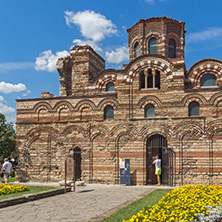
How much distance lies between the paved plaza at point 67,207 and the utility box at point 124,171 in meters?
2.73

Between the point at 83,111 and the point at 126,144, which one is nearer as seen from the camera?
the point at 126,144

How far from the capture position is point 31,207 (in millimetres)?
10094

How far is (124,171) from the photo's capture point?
16141mm

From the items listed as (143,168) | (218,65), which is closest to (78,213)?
(143,168)

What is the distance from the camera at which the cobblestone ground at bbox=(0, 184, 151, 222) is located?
335 inches

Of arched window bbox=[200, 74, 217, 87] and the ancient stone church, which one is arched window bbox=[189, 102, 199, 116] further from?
arched window bbox=[200, 74, 217, 87]

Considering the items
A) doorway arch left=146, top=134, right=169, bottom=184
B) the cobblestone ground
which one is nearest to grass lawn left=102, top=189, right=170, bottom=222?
the cobblestone ground

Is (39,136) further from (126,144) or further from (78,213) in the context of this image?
(78,213)

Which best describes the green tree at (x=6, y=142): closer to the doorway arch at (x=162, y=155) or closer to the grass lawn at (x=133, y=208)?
the doorway arch at (x=162, y=155)

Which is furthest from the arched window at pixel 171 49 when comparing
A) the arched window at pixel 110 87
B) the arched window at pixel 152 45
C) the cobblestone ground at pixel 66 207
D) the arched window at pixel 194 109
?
the cobblestone ground at pixel 66 207

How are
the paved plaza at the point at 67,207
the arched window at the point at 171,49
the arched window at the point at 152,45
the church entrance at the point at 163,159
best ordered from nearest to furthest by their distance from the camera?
the paved plaza at the point at 67,207
the church entrance at the point at 163,159
the arched window at the point at 152,45
the arched window at the point at 171,49

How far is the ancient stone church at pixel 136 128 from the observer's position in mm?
15656

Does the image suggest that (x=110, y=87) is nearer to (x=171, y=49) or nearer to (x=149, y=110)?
(x=149, y=110)

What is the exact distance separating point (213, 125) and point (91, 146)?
695cm
